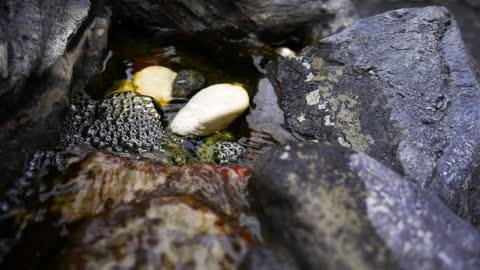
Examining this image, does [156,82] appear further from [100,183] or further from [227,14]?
[100,183]

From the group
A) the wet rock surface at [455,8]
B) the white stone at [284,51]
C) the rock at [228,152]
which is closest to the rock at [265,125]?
the rock at [228,152]

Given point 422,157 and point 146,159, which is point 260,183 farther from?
point 422,157

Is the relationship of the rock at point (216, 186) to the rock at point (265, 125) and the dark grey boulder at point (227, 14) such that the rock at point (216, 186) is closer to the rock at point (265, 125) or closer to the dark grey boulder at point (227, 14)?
the rock at point (265, 125)

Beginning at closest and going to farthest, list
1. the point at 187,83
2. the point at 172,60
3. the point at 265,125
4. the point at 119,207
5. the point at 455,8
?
the point at 119,207
the point at 265,125
the point at 187,83
the point at 172,60
the point at 455,8

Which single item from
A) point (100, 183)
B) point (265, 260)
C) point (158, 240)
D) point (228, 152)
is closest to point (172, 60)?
point (228, 152)

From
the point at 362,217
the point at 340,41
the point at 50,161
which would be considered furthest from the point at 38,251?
the point at 340,41

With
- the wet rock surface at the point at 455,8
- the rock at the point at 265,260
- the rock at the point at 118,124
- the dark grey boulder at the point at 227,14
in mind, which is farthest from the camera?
the wet rock surface at the point at 455,8
